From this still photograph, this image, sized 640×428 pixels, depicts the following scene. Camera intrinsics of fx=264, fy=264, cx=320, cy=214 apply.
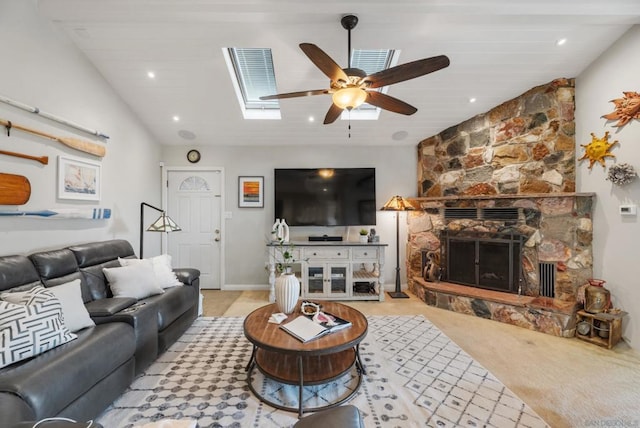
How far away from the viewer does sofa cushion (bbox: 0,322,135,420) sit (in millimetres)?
1240

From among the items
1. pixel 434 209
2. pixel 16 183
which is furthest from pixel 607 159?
pixel 16 183

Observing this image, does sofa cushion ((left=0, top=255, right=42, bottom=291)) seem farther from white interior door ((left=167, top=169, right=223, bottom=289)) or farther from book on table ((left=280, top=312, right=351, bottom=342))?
white interior door ((left=167, top=169, right=223, bottom=289))

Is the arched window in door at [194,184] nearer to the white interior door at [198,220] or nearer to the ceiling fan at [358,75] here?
the white interior door at [198,220]

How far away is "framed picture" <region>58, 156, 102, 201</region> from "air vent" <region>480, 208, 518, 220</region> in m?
4.77

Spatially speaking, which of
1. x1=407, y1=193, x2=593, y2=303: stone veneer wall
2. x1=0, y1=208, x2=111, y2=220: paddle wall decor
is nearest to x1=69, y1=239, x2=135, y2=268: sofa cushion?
x1=0, y1=208, x2=111, y2=220: paddle wall decor

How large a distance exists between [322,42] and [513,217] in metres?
3.05

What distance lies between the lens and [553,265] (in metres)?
3.09

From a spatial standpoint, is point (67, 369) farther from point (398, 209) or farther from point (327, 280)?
point (398, 209)

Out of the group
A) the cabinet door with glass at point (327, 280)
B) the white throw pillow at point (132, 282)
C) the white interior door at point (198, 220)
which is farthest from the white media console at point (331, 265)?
the white throw pillow at point (132, 282)

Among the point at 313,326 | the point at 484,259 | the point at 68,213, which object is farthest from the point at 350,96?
the point at 484,259

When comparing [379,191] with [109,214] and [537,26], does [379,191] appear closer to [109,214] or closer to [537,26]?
[537,26]

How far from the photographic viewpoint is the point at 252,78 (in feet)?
11.5

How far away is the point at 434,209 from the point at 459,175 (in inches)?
23.8

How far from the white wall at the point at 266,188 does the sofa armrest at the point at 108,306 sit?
2.16 meters
